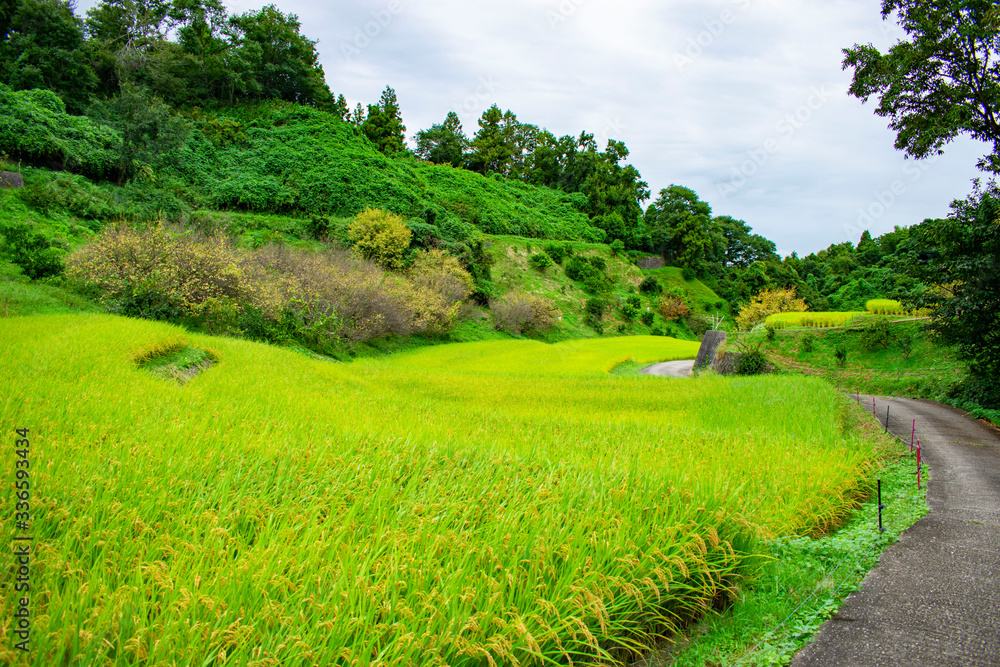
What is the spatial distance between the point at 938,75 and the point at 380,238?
30.0m

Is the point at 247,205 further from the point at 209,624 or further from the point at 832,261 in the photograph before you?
the point at 832,261

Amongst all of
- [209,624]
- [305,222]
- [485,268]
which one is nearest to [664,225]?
[485,268]

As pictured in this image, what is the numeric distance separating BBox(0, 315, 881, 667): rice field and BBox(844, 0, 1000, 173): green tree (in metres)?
12.6

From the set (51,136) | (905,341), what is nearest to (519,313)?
(905,341)

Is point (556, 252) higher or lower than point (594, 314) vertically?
higher

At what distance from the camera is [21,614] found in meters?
1.70

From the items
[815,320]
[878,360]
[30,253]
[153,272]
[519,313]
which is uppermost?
[815,320]

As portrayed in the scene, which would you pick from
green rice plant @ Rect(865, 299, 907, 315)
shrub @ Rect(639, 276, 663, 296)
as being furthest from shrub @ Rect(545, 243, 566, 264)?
green rice plant @ Rect(865, 299, 907, 315)

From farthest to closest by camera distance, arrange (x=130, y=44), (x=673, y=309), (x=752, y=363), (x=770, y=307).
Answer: (x=673, y=309) → (x=770, y=307) → (x=130, y=44) → (x=752, y=363)

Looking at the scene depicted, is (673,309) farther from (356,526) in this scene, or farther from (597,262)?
(356,526)

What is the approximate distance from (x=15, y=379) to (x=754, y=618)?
25.0ft

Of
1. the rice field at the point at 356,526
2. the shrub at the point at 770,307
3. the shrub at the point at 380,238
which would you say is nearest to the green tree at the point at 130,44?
the shrub at the point at 380,238

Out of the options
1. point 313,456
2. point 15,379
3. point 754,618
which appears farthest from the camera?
point 15,379

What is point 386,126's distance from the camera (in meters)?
64.3
